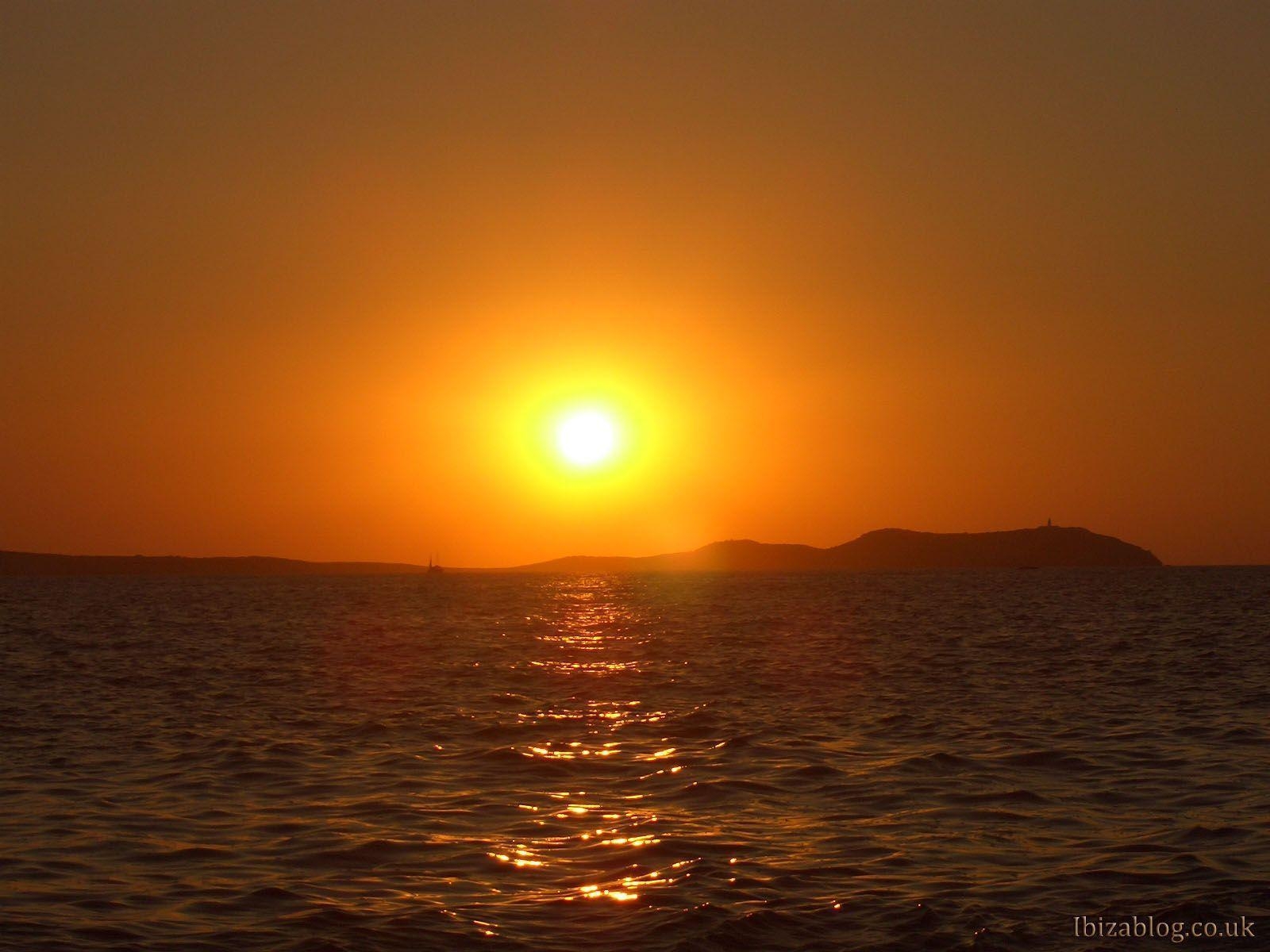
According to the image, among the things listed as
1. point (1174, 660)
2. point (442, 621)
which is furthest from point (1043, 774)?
point (442, 621)

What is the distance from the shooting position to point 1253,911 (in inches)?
551

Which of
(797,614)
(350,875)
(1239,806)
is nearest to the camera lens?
(350,875)

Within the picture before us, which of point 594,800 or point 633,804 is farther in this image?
point 594,800

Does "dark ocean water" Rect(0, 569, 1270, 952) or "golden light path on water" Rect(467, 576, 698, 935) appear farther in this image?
"golden light path on water" Rect(467, 576, 698, 935)

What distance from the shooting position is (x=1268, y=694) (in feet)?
115

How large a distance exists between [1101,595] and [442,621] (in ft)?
279

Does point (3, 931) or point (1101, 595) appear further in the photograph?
point (1101, 595)

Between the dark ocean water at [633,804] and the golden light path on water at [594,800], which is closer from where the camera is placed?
the dark ocean water at [633,804]

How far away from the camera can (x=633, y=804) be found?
20578mm

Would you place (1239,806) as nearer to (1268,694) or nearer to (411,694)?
(1268,694)

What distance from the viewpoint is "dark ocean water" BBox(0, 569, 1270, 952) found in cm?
1413

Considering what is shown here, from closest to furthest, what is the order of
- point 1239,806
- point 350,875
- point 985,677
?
point 350,875
point 1239,806
point 985,677

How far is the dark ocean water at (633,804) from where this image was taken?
14.1m

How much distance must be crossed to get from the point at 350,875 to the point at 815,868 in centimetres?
606
